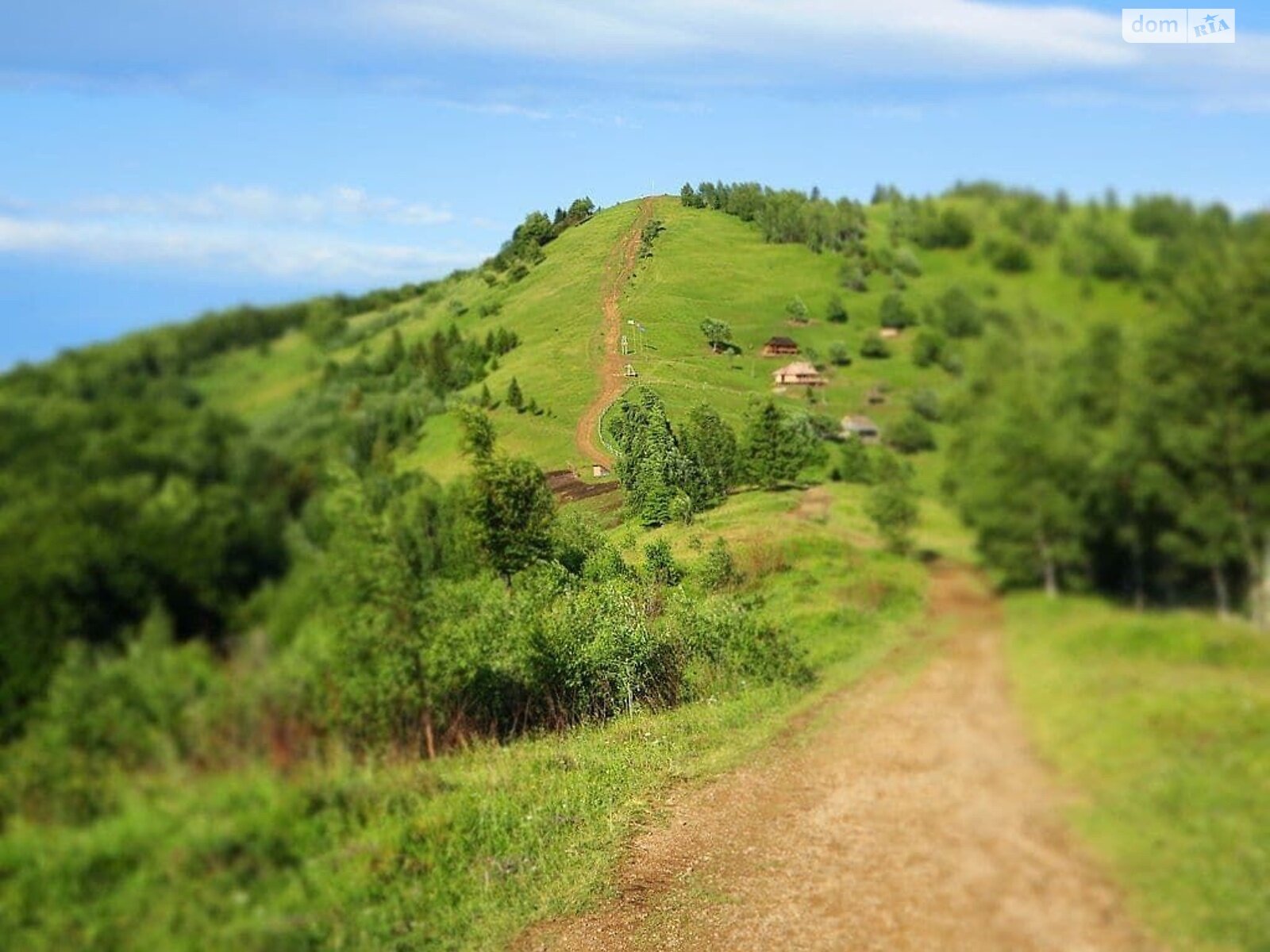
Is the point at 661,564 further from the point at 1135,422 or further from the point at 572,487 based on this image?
the point at 1135,422

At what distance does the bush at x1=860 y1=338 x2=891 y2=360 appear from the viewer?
6.06 meters

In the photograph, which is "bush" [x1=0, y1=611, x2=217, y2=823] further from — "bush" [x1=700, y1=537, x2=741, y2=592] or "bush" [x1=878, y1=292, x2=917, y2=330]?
"bush" [x1=878, y1=292, x2=917, y2=330]

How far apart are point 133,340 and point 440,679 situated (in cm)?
241

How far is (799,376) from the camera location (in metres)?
6.56

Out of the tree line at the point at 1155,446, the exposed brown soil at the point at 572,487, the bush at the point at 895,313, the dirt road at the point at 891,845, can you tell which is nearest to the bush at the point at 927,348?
the bush at the point at 895,313

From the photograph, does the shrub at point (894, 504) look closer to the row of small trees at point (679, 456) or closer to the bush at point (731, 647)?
the row of small trees at point (679, 456)

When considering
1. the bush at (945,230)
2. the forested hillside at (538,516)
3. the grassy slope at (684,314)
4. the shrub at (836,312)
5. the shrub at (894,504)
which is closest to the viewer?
the forested hillside at (538,516)

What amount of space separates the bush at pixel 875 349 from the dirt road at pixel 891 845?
128 cm

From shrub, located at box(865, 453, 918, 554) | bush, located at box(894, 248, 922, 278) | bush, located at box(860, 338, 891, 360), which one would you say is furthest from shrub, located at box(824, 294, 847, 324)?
shrub, located at box(865, 453, 918, 554)

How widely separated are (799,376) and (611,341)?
1.27 metres

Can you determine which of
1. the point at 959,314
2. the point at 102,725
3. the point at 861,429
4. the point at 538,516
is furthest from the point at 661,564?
the point at 102,725

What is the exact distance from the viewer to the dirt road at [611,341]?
6.96 metres

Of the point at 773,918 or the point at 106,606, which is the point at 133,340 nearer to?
the point at 106,606

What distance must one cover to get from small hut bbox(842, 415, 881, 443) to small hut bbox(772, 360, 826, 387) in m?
0.35
